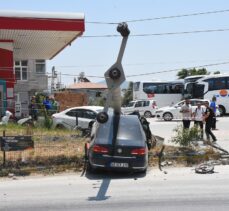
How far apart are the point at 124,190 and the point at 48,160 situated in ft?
14.2

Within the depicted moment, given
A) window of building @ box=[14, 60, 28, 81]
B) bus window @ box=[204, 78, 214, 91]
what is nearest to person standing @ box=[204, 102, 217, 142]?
bus window @ box=[204, 78, 214, 91]

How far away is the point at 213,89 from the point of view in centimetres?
3941

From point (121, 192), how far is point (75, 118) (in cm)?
1263

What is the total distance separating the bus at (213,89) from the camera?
38.3 m

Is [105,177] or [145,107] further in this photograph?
[145,107]

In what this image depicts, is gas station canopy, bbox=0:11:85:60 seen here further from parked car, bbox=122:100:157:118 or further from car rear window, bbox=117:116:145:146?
parked car, bbox=122:100:157:118

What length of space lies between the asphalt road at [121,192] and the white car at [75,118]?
930cm

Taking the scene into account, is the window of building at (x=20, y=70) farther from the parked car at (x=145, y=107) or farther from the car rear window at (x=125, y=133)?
the car rear window at (x=125, y=133)

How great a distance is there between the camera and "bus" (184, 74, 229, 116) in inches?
1508

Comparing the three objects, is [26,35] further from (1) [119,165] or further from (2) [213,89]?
(2) [213,89]

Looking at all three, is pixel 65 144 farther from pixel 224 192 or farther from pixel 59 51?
pixel 59 51

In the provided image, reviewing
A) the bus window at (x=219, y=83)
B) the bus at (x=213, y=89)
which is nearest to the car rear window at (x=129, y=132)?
the bus at (x=213, y=89)

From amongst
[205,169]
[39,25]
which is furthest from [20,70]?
[205,169]

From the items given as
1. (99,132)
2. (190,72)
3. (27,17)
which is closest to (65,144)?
(99,132)
